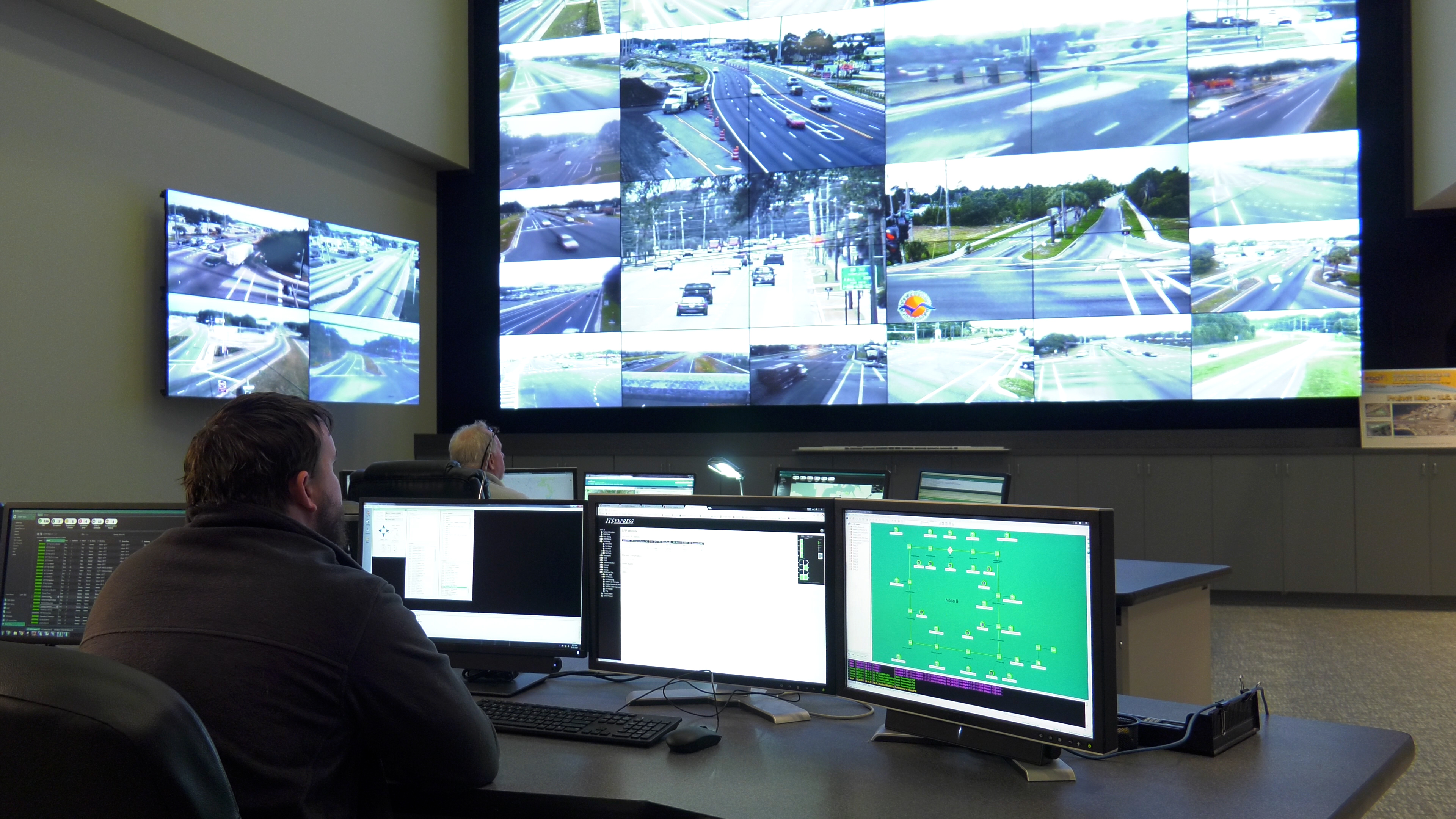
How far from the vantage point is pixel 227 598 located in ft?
4.29

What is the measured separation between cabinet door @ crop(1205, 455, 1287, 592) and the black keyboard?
536cm

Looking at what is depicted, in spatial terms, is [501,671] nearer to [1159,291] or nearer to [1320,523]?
[1159,291]

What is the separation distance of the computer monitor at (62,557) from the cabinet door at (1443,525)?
6503 mm

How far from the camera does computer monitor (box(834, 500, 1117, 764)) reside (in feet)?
4.65

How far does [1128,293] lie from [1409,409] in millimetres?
1764

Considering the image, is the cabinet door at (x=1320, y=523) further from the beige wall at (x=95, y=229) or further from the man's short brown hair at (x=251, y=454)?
the beige wall at (x=95, y=229)

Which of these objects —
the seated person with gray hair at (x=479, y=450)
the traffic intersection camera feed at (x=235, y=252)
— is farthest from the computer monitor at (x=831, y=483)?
the traffic intersection camera feed at (x=235, y=252)

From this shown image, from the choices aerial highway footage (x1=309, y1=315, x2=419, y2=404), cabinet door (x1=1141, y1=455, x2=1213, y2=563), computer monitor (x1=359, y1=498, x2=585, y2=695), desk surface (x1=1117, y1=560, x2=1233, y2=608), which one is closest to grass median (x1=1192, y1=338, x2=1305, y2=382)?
cabinet door (x1=1141, y1=455, x2=1213, y2=563)

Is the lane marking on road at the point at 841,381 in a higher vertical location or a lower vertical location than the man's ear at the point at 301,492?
higher

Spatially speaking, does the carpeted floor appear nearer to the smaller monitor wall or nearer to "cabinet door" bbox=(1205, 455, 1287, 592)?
"cabinet door" bbox=(1205, 455, 1287, 592)

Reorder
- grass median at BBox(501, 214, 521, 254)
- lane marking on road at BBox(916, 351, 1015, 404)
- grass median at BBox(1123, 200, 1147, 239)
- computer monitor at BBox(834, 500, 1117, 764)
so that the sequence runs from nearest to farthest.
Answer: computer monitor at BBox(834, 500, 1117, 764), grass median at BBox(1123, 200, 1147, 239), lane marking on road at BBox(916, 351, 1015, 404), grass median at BBox(501, 214, 521, 254)

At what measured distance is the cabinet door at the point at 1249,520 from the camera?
604 centimetres

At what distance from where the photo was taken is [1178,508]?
6.15m

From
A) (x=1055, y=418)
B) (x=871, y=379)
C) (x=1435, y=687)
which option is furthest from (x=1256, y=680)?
(x=871, y=379)
